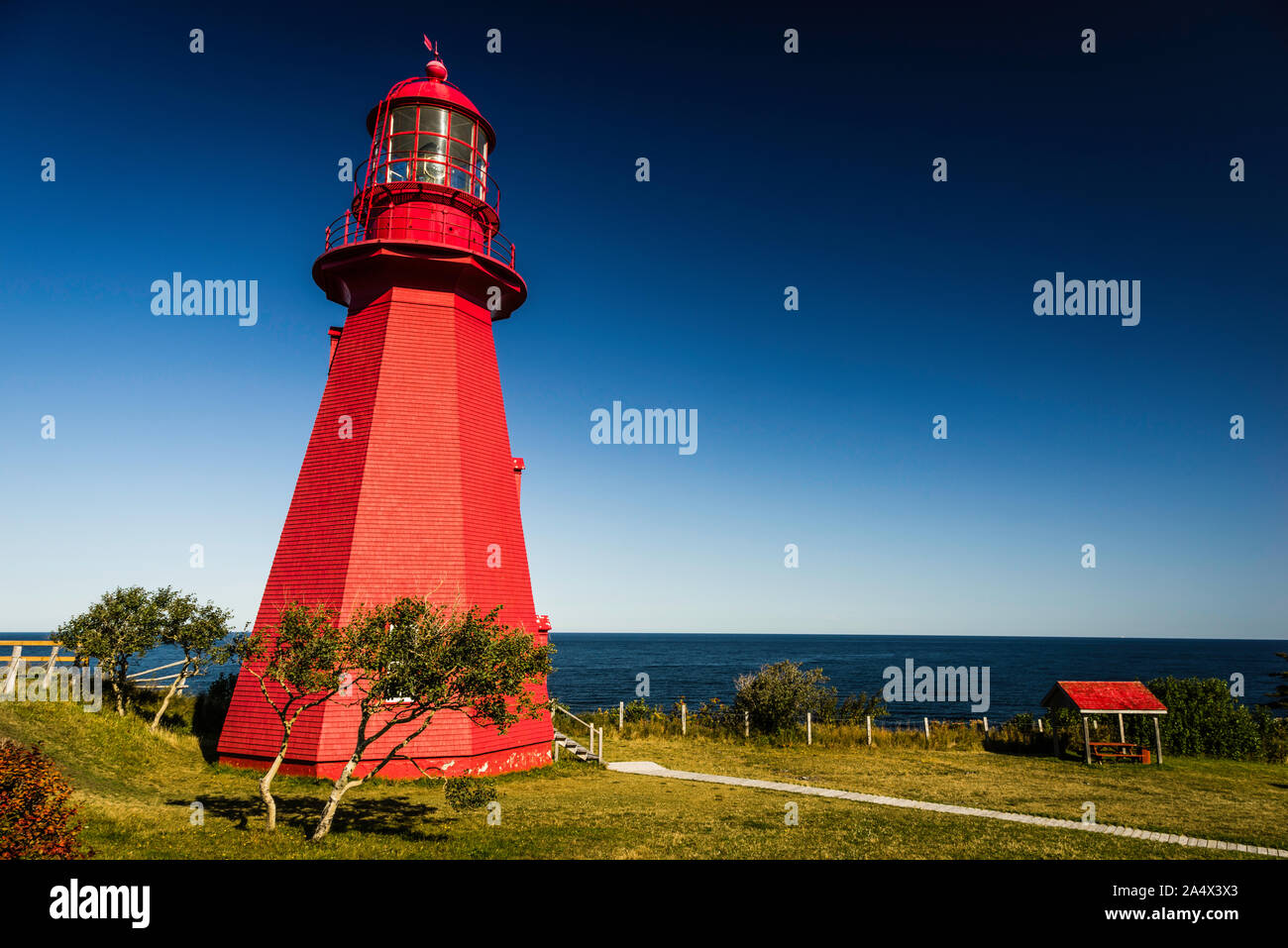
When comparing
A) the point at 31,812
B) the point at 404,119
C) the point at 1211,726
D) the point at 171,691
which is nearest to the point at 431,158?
the point at 404,119

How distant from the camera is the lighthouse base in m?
17.3

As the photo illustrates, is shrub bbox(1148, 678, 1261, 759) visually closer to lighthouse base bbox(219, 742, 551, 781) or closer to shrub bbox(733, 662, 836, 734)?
shrub bbox(733, 662, 836, 734)

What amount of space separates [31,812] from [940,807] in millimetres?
17906

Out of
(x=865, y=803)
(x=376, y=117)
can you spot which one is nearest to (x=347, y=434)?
(x=376, y=117)

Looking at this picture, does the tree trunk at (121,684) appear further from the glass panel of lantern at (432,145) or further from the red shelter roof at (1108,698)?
the red shelter roof at (1108,698)

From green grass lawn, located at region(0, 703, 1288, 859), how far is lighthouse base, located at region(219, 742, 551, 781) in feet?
1.05

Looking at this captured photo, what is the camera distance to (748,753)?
2586cm

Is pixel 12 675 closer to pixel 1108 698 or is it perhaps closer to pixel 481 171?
pixel 481 171

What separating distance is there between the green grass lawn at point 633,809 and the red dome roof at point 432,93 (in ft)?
60.9

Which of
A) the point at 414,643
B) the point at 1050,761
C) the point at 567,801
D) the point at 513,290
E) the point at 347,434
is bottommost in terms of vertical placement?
the point at 1050,761

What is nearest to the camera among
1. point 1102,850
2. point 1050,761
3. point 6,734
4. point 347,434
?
point 1102,850
